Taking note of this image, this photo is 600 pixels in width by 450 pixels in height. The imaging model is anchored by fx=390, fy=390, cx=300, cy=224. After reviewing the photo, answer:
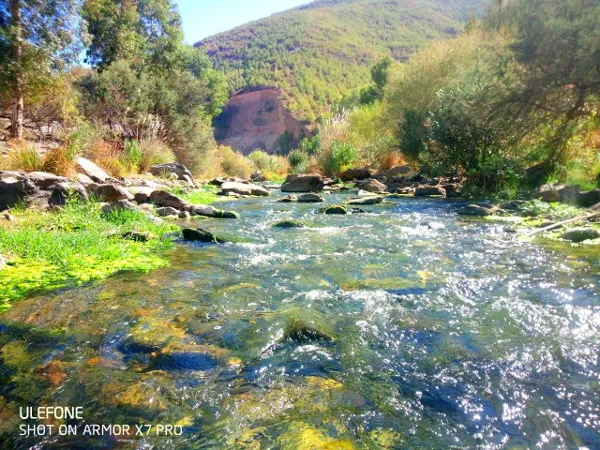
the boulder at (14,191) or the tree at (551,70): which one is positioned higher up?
the tree at (551,70)

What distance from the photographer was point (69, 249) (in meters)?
4.32

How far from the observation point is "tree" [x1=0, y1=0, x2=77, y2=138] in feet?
32.6

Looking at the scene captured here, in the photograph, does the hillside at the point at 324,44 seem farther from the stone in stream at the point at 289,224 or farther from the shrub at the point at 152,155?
the stone in stream at the point at 289,224

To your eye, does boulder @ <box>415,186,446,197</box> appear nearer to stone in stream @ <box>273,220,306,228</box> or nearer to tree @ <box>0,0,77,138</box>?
stone in stream @ <box>273,220,306,228</box>

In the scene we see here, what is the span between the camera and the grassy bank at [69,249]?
3.51 meters

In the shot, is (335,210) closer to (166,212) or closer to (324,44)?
(166,212)

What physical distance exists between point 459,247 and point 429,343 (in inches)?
120

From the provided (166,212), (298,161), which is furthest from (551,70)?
(298,161)

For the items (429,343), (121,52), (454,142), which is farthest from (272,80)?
(429,343)

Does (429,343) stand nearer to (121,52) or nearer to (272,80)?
(121,52)

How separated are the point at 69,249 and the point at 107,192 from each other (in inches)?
137

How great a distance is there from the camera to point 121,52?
70.5 ft

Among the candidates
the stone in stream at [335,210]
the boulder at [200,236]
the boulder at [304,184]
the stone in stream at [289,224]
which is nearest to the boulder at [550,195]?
the stone in stream at [335,210]

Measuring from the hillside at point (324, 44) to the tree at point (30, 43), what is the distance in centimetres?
5155
